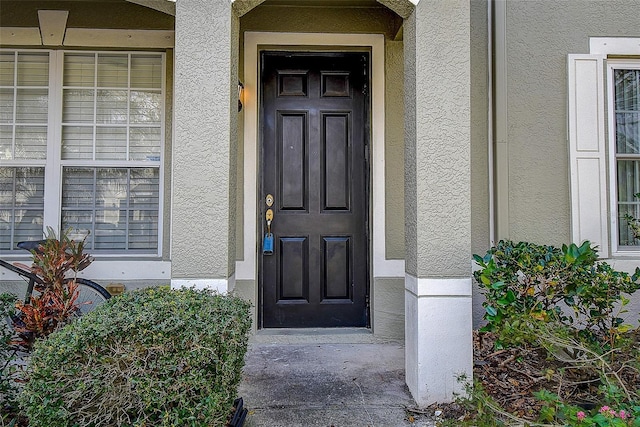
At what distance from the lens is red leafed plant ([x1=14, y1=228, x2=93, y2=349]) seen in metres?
2.92

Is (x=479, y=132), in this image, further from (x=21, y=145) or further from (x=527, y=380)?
(x=21, y=145)

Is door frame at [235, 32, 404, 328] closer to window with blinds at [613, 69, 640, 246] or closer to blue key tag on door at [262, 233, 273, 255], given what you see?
blue key tag on door at [262, 233, 273, 255]

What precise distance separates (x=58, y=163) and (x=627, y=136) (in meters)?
5.16

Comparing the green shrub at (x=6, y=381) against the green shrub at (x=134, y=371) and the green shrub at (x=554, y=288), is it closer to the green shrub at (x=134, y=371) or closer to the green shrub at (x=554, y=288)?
the green shrub at (x=134, y=371)

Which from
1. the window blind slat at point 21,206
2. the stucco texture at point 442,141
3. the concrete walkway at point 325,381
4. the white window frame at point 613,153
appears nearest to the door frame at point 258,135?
the concrete walkway at point 325,381

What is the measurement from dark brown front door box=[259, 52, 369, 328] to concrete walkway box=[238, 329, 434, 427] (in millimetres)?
230

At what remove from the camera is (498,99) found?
360cm

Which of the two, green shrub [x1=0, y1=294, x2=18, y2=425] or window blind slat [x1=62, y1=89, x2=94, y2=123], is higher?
window blind slat [x1=62, y1=89, x2=94, y2=123]

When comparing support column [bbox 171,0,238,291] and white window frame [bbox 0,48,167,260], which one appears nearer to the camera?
support column [bbox 171,0,238,291]

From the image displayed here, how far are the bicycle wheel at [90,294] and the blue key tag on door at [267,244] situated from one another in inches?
54.7

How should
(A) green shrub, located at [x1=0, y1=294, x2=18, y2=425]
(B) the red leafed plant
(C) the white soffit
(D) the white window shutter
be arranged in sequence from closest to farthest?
(A) green shrub, located at [x1=0, y1=294, x2=18, y2=425] → (B) the red leafed plant → (D) the white window shutter → (C) the white soffit

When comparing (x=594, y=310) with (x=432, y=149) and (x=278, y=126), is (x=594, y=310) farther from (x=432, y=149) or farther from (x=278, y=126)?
(x=278, y=126)

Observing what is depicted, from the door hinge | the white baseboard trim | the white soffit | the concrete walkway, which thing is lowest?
the concrete walkway

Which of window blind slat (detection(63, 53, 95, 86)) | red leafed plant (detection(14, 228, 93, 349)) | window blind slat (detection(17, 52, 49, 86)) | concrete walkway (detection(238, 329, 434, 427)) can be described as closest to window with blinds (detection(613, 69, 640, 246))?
concrete walkway (detection(238, 329, 434, 427))
